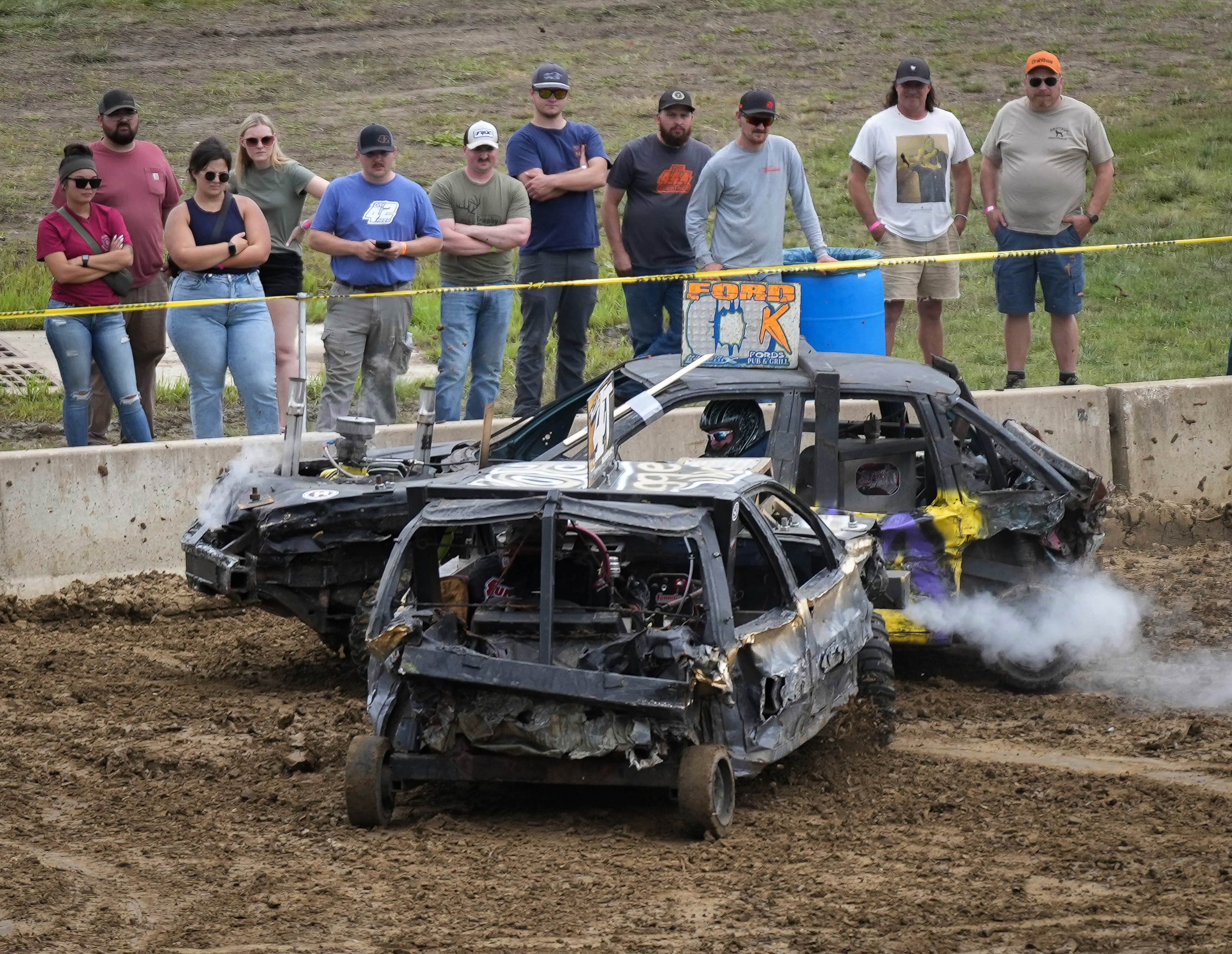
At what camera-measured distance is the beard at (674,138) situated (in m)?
13.0

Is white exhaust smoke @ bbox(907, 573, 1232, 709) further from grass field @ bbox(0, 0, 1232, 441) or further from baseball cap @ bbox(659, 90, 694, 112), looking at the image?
grass field @ bbox(0, 0, 1232, 441)

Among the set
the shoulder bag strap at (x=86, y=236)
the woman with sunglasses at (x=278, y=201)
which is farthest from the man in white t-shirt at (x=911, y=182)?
the shoulder bag strap at (x=86, y=236)

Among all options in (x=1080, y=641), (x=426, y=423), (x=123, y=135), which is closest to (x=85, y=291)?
(x=123, y=135)

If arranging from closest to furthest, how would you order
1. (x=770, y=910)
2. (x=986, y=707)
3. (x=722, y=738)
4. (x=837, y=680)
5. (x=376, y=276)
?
(x=770, y=910), (x=722, y=738), (x=837, y=680), (x=986, y=707), (x=376, y=276)

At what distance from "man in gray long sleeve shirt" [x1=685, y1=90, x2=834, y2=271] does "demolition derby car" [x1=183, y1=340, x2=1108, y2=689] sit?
2.69 meters

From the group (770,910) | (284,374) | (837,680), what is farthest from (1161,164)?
(770,910)

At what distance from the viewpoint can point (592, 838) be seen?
7.06m

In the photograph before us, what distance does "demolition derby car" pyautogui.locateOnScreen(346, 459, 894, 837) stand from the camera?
693 centimetres

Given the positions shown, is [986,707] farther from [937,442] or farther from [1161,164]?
[1161,164]

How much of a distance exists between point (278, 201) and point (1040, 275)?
545 cm

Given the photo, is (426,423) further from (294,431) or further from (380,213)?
(380,213)

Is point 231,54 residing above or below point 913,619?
above

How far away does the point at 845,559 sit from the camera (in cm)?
830

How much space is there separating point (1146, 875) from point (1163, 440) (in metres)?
6.83
